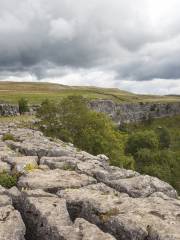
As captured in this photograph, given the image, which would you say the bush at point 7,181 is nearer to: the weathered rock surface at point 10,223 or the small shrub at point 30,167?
the small shrub at point 30,167

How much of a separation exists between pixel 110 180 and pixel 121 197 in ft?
10.8

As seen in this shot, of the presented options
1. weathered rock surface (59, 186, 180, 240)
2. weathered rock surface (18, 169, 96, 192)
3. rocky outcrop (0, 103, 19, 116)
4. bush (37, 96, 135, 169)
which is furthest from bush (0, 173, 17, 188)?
rocky outcrop (0, 103, 19, 116)

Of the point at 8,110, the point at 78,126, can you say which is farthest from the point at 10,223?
the point at 8,110

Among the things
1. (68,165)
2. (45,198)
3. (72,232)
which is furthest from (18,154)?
(72,232)

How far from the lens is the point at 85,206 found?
1404 centimetres

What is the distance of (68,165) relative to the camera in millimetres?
21312

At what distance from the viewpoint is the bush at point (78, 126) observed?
194ft

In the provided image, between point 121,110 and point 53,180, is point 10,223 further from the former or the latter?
point 121,110

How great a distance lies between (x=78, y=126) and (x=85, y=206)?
47.5 metres

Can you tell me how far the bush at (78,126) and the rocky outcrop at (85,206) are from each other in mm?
38400

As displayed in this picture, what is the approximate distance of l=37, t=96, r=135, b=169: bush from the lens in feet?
194

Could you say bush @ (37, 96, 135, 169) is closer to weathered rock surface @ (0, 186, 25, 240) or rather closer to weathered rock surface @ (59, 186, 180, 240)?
weathered rock surface @ (59, 186, 180, 240)

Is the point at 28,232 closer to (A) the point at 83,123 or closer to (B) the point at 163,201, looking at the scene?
(B) the point at 163,201

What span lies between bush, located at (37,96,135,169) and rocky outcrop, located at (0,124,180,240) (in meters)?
38.4
